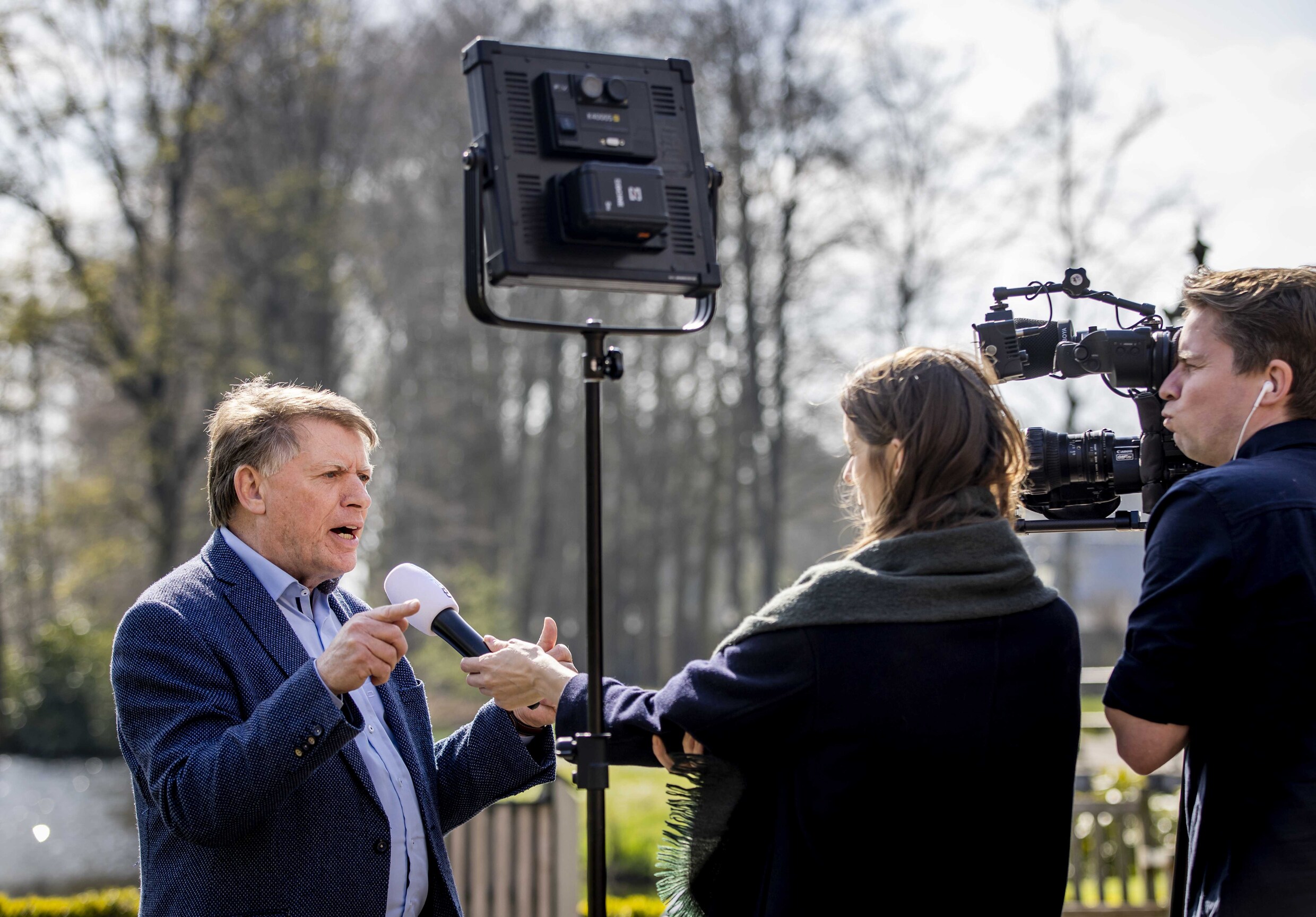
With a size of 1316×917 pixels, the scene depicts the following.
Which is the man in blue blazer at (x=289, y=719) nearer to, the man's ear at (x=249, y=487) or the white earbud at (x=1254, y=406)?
the man's ear at (x=249, y=487)

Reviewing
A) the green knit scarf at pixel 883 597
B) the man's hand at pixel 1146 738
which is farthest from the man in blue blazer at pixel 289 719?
the man's hand at pixel 1146 738

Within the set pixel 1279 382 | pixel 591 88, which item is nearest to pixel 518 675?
pixel 591 88

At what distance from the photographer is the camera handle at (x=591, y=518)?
76.0 inches

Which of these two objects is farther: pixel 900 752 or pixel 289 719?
pixel 289 719

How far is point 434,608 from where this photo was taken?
229cm

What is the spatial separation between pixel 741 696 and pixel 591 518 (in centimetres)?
43

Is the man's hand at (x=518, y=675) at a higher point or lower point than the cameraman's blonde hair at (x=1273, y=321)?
lower

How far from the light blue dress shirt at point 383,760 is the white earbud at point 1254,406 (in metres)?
1.72

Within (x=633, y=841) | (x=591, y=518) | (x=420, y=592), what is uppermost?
A: (x=591, y=518)

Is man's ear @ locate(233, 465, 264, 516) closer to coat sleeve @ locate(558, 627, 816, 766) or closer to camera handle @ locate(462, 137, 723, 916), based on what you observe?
camera handle @ locate(462, 137, 723, 916)

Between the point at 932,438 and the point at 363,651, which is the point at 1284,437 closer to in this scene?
the point at 932,438

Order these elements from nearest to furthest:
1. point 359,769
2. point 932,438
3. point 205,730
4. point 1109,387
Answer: point 932,438 < point 205,730 < point 359,769 < point 1109,387

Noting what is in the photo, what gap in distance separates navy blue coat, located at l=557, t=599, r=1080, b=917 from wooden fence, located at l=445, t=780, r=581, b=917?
349 cm

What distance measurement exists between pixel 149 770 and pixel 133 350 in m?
13.2
